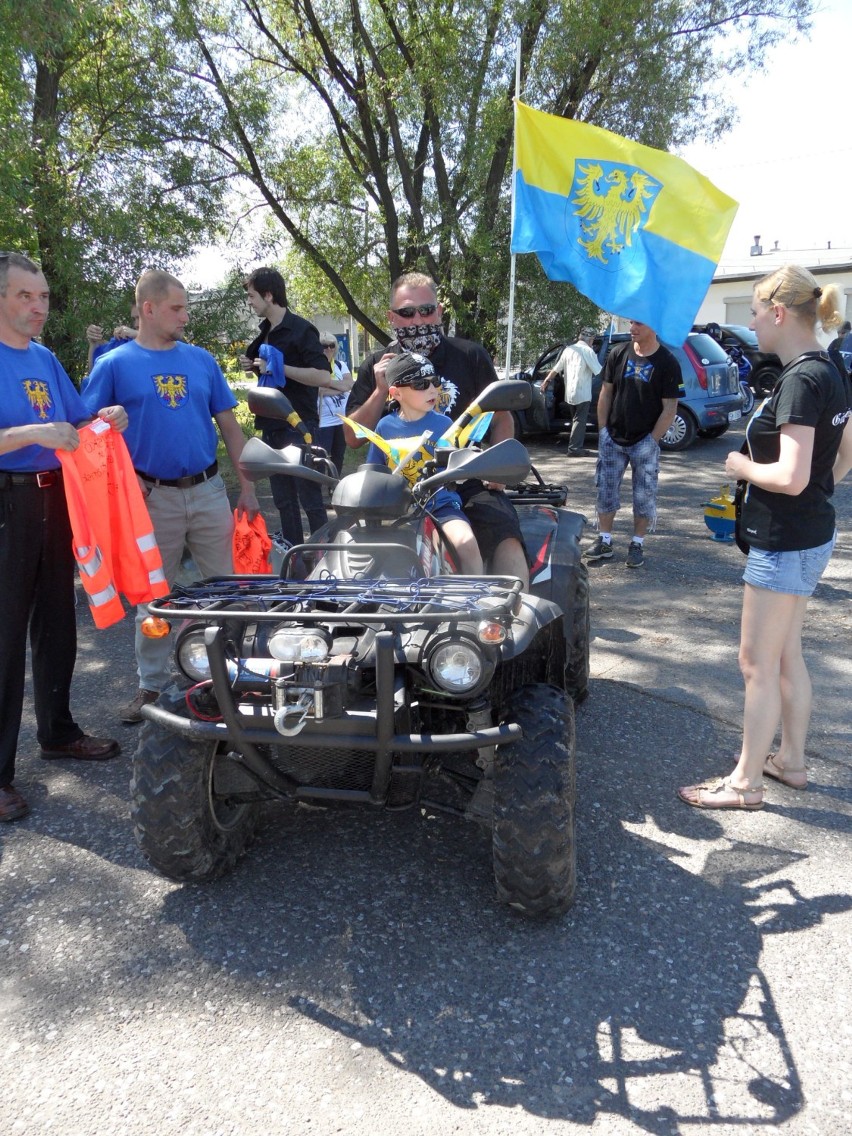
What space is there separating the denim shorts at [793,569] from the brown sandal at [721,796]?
0.87 meters

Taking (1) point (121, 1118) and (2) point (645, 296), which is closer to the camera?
(1) point (121, 1118)

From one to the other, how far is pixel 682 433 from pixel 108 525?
11941 mm

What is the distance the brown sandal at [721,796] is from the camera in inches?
145

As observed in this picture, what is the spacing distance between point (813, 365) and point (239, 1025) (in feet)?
9.74

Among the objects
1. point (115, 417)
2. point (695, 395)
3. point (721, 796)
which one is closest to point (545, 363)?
point (695, 395)

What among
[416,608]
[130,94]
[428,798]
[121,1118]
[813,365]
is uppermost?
[130,94]

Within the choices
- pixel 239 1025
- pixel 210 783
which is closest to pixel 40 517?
pixel 210 783

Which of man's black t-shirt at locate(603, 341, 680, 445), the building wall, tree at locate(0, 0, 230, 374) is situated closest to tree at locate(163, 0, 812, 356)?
tree at locate(0, 0, 230, 374)

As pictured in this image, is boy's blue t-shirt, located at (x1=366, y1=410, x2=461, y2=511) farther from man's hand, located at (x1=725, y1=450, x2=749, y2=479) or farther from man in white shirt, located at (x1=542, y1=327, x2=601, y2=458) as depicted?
man in white shirt, located at (x1=542, y1=327, x2=601, y2=458)

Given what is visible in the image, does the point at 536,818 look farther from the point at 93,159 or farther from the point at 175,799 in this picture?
the point at 93,159

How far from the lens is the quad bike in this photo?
2615 millimetres

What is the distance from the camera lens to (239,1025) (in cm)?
254

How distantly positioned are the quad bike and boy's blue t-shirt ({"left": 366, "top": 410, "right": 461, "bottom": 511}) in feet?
0.77

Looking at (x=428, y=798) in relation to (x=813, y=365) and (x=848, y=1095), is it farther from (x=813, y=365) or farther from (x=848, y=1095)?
(x=813, y=365)
